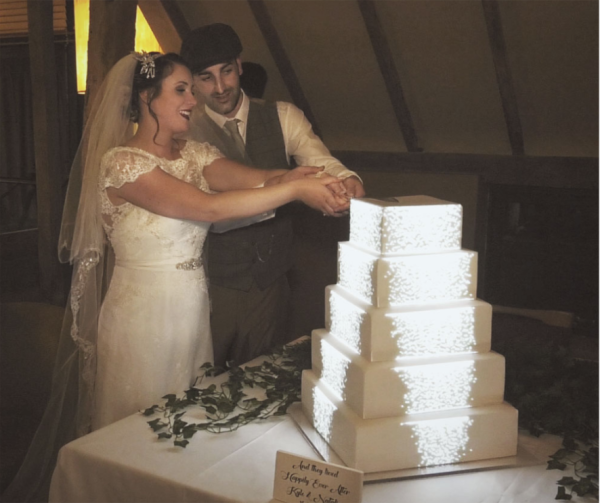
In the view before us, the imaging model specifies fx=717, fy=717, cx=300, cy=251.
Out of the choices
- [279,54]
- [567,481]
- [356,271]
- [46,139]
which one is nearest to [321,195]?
[356,271]

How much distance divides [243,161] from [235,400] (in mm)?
1203

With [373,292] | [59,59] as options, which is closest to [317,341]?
[373,292]

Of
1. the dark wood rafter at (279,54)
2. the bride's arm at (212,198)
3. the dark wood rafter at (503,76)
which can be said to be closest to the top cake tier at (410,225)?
the bride's arm at (212,198)

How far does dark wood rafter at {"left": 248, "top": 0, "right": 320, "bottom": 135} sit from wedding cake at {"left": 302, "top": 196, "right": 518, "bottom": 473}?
10.7 ft

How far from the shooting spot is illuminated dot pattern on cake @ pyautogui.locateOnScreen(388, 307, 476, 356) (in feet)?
4.28

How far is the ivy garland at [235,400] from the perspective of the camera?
1.46 m

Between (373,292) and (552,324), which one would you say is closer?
(373,292)

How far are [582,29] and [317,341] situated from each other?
2519 millimetres

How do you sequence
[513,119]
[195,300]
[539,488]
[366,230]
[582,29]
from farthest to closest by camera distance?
[513,119] → [582,29] → [195,300] → [366,230] → [539,488]

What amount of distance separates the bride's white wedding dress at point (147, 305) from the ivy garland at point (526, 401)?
0.33 metres

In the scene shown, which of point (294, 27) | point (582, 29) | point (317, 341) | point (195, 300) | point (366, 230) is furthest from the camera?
point (294, 27)

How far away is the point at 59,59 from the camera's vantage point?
20.7ft

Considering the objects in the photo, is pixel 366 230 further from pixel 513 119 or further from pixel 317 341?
pixel 513 119

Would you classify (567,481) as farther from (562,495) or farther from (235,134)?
(235,134)
